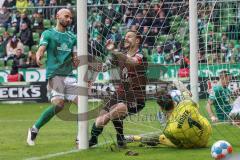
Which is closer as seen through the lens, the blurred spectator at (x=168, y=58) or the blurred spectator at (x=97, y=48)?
the blurred spectator at (x=97, y=48)

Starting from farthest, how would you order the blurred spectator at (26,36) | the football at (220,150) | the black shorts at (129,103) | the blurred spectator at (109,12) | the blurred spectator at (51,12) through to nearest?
1. the blurred spectator at (26,36)
2. the blurred spectator at (51,12)
3. the blurred spectator at (109,12)
4. the black shorts at (129,103)
5. the football at (220,150)

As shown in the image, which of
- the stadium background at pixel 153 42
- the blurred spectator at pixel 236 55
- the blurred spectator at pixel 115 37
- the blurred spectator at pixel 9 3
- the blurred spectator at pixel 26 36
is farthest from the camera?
the blurred spectator at pixel 9 3

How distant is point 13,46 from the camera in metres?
25.2

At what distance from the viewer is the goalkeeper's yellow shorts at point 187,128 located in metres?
9.68

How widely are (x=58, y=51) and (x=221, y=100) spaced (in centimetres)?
423

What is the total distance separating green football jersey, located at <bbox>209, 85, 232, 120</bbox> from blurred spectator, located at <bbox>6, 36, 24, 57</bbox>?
41.2ft

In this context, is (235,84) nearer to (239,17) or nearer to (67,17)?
(239,17)

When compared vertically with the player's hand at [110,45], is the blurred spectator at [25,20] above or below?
above

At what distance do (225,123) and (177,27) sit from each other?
215 cm

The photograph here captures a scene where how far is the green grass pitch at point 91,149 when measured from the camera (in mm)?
9039

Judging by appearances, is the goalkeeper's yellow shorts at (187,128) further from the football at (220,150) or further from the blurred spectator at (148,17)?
the blurred spectator at (148,17)

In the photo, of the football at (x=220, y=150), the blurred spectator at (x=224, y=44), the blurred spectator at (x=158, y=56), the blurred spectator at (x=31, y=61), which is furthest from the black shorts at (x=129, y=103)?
the blurred spectator at (x=31, y=61)

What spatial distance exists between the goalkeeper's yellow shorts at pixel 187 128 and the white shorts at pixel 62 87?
1.73 metres

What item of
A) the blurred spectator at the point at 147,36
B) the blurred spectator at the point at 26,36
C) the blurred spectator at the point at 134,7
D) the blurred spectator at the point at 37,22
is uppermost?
the blurred spectator at the point at 37,22
